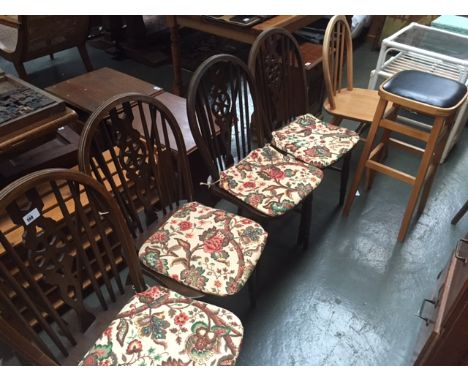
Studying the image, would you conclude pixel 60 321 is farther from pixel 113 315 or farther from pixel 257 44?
pixel 257 44

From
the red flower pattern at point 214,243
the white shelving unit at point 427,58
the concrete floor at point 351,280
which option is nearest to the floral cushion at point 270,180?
the red flower pattern at point 214,243

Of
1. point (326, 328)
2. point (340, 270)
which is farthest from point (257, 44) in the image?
point (326, 328)

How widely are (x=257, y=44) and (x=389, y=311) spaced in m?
1.23

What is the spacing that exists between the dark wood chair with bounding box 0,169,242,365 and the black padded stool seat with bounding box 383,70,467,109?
3.72 ft

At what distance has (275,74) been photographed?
163cm

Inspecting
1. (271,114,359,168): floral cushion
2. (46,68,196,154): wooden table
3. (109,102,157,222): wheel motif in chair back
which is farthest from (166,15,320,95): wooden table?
(109,102,157,222): wheel motif in chair back

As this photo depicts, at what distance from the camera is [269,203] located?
4.40 feet

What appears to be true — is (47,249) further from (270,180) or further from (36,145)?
(270,180)

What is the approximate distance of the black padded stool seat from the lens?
1.43 m

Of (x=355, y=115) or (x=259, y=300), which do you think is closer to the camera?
(x=259, y=300)

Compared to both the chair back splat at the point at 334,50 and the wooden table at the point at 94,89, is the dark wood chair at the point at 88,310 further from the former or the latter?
the chair back splat at the point at 334,50

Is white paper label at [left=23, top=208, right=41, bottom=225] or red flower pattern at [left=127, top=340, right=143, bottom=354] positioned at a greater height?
white paper label at [left=23, top=208, right=41, bottom=225]

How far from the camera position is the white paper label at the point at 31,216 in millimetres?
792

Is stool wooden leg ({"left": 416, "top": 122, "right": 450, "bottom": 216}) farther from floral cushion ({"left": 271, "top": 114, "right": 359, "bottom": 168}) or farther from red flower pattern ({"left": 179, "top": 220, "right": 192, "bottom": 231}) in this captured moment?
red flower pattern ({"left": 179, "top": 220, "right": 192, "bottom": 231})
